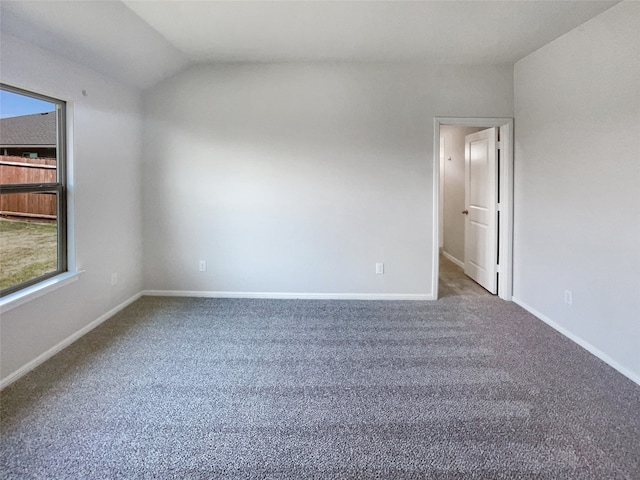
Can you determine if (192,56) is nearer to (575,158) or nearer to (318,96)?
(318,96)

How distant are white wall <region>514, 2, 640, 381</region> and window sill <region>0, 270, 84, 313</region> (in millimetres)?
4109

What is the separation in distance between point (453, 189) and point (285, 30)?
3770 mm

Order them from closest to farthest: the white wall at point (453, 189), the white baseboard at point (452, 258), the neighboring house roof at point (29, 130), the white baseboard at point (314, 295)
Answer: the neighboring house roof at point (29, 130), the white baseboard at point (314, 295), the white wall at point (453, 189), the white baseboard at point (452, 258)

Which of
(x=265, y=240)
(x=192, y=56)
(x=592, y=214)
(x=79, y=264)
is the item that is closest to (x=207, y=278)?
(x=265, y=240)

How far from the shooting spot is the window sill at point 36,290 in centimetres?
225

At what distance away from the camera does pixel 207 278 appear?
4.02 metres

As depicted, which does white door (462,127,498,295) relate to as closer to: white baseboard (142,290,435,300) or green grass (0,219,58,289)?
white baseboard (142,290,435,300)

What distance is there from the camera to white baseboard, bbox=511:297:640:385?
237 cm

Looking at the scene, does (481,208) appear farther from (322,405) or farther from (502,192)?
(322,405)

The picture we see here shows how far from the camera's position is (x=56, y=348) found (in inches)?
105

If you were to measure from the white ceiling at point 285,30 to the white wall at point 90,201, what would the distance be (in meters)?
0.19

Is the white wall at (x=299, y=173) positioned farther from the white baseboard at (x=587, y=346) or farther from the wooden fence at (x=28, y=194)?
the wooden fence at (x=28, y=194)

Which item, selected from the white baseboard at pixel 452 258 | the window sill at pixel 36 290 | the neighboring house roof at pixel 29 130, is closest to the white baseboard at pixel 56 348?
the window sill at pixel 36 290

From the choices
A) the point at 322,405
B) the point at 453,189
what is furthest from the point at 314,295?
the point at 453,189
